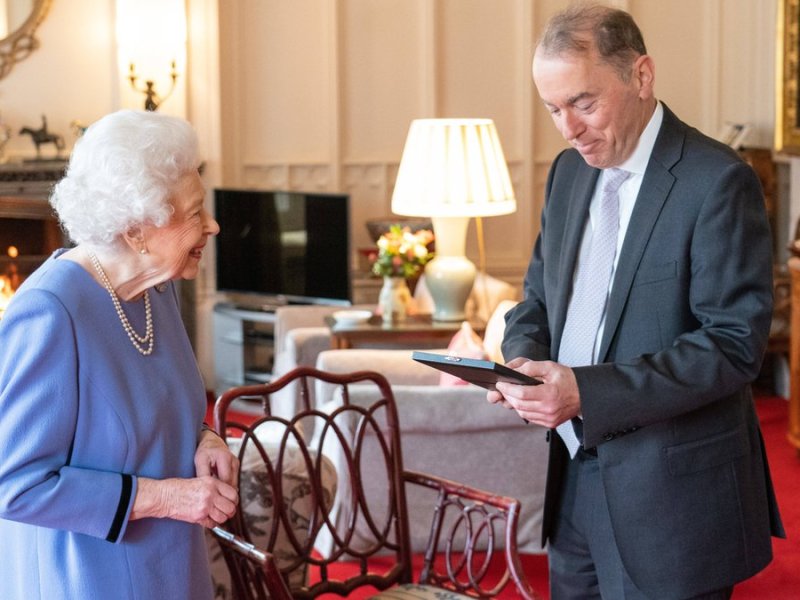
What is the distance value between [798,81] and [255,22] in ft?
10.1

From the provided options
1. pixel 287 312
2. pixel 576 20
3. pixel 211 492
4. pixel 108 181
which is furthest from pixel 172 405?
pixel 287 312

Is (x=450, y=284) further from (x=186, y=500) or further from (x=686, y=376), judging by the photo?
(x=186, y=500)

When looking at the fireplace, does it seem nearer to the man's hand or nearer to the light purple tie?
the light purple tie

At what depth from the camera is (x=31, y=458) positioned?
1.81 m

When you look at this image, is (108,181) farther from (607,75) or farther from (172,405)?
(607,75)

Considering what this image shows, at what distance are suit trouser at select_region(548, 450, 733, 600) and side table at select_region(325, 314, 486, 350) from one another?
3.10 metres

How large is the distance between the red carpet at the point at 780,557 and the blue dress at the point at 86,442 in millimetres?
2270

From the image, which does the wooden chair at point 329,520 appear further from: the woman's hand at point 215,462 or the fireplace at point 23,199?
the fireplace at point 23,199

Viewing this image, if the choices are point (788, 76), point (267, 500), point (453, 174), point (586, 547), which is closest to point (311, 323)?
point (453, 174)

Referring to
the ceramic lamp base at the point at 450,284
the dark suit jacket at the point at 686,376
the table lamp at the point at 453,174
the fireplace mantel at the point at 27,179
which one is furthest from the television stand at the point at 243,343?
the dark suit jacket at the point at 686,376

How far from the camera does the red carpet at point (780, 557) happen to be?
4.07 meters

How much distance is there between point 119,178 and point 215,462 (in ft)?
1.68

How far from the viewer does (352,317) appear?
570cm

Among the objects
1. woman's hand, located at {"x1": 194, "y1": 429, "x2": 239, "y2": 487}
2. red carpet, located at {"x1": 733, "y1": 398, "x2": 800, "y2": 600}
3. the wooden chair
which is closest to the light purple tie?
the wooden chair
